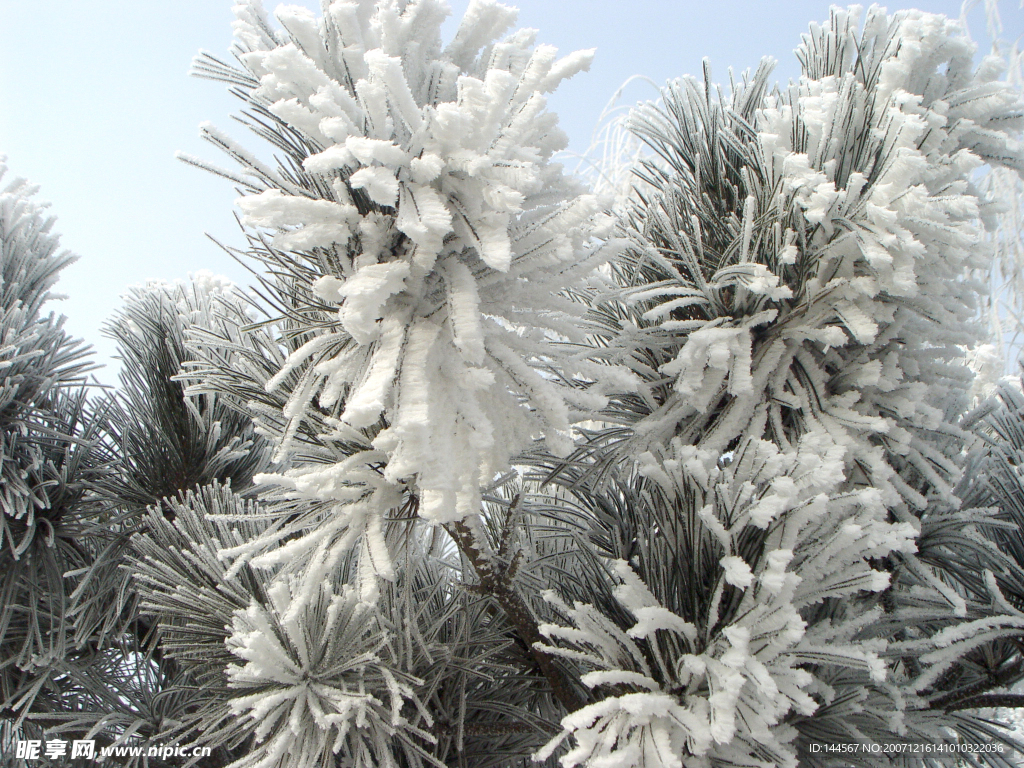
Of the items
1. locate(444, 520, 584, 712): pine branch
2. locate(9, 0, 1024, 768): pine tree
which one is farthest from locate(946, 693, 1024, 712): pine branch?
locate(444, 520, 584, 712): pine branch

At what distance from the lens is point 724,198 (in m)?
0.65

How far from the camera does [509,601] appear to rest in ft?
1.87

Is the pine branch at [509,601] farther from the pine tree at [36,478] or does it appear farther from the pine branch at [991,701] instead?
the pine tree at [36,478]

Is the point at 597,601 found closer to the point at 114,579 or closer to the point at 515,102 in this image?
the point at 515,102

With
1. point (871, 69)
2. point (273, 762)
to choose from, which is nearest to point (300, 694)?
point (273, 762)

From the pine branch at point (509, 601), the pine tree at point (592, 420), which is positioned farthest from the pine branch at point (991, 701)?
the pine branch at point (509, 601)

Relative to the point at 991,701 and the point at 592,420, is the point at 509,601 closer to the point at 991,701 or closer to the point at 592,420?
the point at 592,420

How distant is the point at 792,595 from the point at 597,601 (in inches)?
6.9

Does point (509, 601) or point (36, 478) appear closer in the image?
point (509, 601)

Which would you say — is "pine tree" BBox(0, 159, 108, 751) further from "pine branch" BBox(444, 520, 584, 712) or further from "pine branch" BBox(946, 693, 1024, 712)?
"pine branch" BBox(946, 693, 1024, 712)

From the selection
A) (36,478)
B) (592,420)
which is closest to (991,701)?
(592,420)

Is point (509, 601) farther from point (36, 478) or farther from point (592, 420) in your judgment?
point (36, 478)

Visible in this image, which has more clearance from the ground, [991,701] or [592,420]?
[592,420]

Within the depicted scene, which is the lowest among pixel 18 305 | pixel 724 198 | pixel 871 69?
pixel 18 305
